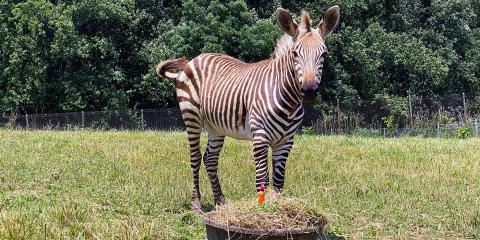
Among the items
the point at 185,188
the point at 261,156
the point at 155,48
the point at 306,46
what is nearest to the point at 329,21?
the point at 306,46

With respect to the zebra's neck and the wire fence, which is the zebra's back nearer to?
the zebra's neck

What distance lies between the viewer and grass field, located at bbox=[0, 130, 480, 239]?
5934 millimetres

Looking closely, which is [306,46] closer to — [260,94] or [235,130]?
[260,94]

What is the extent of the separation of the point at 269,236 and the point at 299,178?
510cm

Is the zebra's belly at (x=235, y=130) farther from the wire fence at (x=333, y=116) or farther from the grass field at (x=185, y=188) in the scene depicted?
the wire fence at (x=333, y=116)

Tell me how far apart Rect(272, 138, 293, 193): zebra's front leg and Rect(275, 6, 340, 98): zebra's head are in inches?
38.9

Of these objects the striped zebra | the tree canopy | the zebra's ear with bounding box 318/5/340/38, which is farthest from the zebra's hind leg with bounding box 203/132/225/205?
the tree canopy

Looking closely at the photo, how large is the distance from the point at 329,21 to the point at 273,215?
2323mm

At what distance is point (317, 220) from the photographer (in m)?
4.75

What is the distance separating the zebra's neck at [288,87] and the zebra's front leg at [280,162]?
538 millimetres

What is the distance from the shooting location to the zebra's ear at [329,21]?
5.76 m

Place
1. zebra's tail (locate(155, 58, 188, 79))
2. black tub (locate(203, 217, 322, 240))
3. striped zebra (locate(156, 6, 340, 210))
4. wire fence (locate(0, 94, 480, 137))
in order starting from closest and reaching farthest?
black tub (locate(203, 217, 322, 240))
striped zebra (locate(156, 6, 340, 210))
zebra's tail (locate(155, 58, 188, 79))
wire fence (locate(0, 94, 480, 137))

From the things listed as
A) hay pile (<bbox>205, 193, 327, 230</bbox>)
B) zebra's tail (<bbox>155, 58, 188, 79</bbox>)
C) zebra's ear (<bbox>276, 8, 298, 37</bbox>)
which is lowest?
hay pile (<bbox>205, 193, 327, 230</bbox>)

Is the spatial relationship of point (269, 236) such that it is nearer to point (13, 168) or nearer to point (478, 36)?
point (13, 168)
